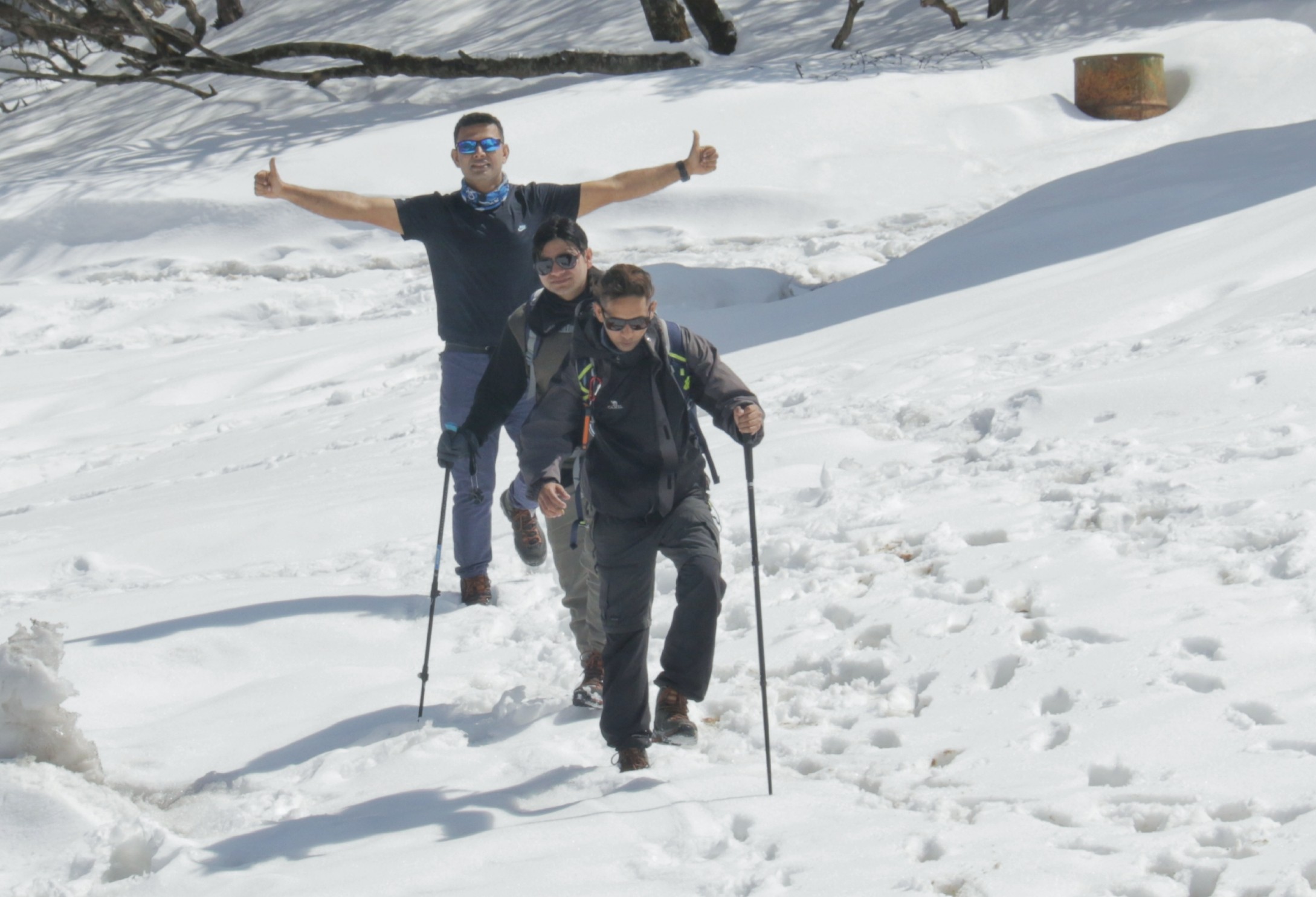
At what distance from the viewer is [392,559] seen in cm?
631

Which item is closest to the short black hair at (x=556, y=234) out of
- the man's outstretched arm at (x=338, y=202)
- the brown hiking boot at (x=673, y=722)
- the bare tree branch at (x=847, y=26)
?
the man's outstretched arm at (x=338, y=202)

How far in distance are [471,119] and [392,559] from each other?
2147 millimetres

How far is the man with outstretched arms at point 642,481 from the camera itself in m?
3.91

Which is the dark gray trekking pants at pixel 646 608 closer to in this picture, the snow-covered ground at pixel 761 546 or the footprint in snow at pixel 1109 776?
the snow-covered ground at pixel 761 546

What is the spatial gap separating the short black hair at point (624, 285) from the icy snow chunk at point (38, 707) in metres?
1.89

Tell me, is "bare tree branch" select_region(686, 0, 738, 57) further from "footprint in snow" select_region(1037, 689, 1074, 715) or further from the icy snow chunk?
the icy snow chunk

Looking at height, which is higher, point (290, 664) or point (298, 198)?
point (298, 198)

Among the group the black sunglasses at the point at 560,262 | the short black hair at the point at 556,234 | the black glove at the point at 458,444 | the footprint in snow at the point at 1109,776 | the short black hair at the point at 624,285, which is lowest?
the footprint in snow at the point at 1109,776

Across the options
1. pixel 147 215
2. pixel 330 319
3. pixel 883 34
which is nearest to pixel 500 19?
pixel 883 34

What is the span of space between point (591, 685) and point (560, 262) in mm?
1405

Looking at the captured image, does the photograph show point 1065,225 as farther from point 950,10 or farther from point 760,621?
point 950,10

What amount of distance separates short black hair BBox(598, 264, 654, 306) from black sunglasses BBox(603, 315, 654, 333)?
5 centimetres

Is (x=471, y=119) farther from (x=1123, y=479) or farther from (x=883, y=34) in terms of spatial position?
(x=883, y=34)

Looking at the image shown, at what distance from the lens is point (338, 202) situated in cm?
545
